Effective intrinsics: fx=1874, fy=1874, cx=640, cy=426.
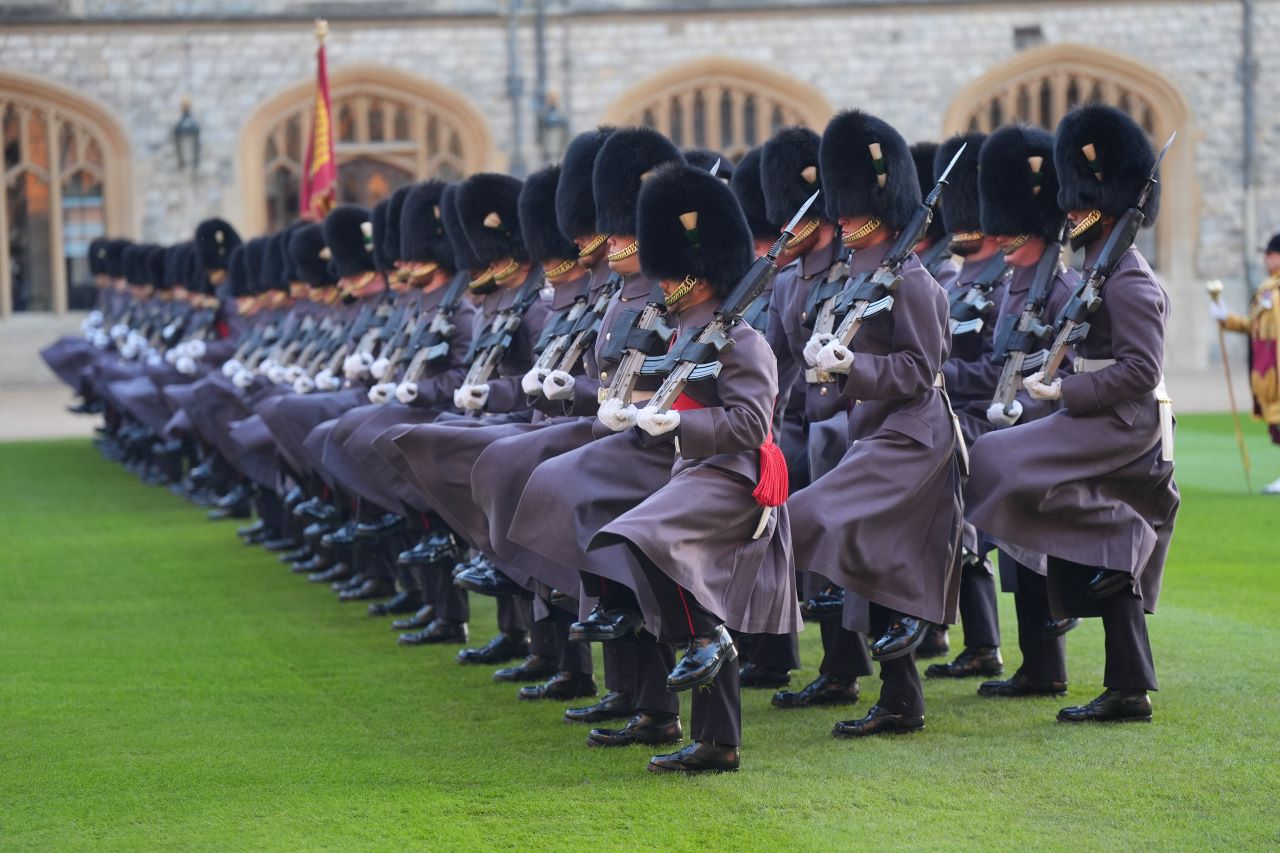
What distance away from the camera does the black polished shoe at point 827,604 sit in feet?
18.3

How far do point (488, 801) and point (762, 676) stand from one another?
1708mm

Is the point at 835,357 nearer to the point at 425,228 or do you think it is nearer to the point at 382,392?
the point at 382,392

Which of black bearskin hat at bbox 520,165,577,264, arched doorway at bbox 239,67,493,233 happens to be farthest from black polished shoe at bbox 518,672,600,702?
arched doorway at bbox 239,67,493,233

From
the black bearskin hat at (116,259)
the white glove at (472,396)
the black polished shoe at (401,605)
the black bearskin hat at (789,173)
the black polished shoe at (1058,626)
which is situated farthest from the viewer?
the black bearskin hat at (116,259)

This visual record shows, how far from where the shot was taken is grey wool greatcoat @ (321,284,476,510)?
7180mm

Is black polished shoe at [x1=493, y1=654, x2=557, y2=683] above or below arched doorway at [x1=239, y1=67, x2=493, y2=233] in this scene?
below

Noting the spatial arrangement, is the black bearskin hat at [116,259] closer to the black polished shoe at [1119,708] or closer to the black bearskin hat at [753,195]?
the black bearskin hat at [753,195]

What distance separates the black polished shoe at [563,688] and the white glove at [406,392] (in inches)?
60.1

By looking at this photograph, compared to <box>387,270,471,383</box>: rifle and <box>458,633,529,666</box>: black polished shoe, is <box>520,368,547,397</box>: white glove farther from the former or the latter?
<box>387,270,471,383</box>: rifle

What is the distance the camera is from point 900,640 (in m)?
5.08

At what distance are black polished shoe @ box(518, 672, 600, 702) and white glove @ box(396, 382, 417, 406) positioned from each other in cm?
153

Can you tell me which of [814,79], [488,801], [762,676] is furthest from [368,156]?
[488,801]

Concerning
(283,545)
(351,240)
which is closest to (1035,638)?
(351,240)

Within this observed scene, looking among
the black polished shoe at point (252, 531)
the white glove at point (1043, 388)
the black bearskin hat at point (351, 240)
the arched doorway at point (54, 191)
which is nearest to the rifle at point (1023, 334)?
the white glove at point (1043, 388)
